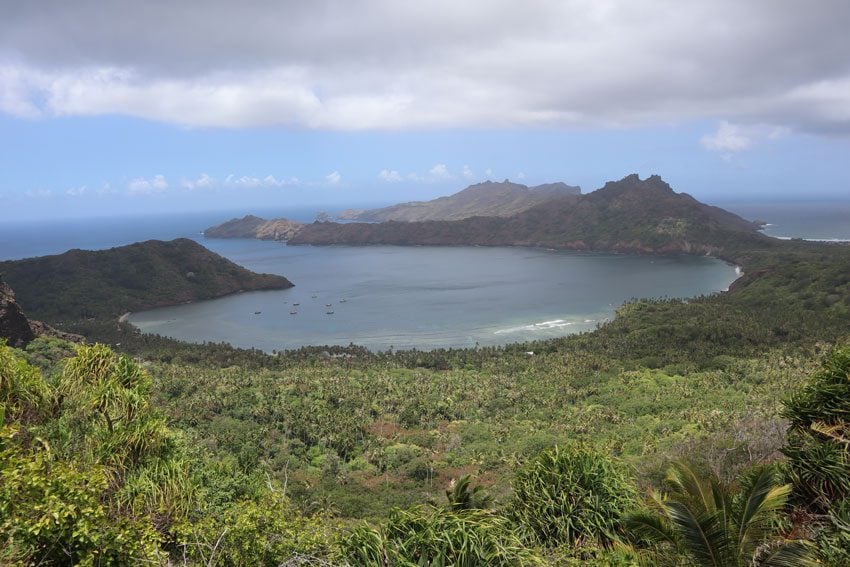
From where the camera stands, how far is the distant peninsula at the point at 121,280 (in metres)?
83.2

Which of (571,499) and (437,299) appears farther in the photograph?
(437,299)

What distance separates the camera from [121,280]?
93875 mm

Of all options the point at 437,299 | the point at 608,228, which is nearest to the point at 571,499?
the point at 437,299

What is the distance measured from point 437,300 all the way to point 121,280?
186 ft

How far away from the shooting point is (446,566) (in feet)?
20.3

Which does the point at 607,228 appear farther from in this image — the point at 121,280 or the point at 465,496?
the point at 465,496

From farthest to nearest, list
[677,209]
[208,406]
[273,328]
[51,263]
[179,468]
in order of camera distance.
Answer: [677,209], [51,263], [273,328], [208,406], [179,468]

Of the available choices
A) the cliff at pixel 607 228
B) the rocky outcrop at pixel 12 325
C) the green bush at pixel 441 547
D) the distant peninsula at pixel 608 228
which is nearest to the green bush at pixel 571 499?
the green bush at pixel 441 547

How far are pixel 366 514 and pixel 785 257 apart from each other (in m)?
102

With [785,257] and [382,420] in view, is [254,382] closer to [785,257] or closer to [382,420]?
[382,420]

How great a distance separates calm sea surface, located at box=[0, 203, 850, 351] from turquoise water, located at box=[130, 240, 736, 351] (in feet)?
0.58

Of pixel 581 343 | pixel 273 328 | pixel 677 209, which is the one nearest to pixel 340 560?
pixel 581 343

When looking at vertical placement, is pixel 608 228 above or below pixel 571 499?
above

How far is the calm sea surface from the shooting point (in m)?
71.7
